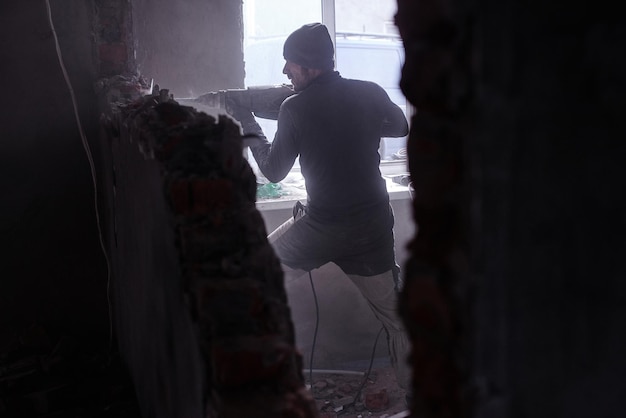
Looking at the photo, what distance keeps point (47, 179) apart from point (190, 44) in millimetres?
1115

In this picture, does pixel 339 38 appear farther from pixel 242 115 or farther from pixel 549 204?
pixel 549 204

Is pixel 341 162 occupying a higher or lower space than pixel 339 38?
lower

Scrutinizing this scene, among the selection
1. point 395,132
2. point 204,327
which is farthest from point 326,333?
point 204,327

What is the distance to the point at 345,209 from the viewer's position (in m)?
3.26

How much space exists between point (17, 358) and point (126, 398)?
82 centimetres

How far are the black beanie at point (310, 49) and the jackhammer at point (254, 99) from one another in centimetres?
23

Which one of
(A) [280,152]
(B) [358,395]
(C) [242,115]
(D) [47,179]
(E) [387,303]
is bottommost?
(B) [358,395]

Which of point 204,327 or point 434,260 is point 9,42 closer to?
point 204,327

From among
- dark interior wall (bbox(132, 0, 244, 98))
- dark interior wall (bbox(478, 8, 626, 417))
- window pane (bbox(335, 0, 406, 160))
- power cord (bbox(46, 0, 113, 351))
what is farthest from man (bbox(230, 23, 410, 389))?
dark interior wall (bbox(478, 8, 626, 417))

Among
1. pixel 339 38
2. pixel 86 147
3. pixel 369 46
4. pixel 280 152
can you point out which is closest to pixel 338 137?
pixel 280 152

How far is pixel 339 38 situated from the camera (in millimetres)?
4590

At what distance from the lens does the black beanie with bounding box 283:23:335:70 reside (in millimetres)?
3230

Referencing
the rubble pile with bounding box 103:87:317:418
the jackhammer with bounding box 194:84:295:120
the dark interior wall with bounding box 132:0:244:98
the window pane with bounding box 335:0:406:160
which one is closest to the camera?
the rubble pile with bounding box 103:87:317:418

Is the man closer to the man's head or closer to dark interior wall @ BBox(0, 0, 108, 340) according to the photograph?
the man's head
